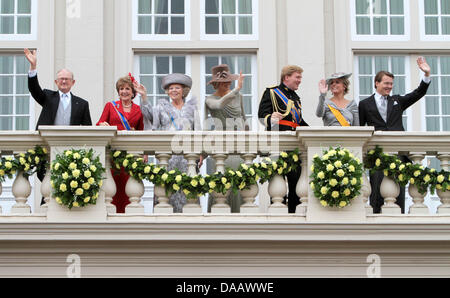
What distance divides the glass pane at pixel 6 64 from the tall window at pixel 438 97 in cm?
584

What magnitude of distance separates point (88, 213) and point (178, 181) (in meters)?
0.94

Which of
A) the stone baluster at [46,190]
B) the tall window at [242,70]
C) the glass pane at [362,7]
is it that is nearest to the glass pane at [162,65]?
the tall window at [242,70]

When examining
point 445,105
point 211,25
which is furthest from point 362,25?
point 211,25

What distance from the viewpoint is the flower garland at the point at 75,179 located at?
9578 millimetres

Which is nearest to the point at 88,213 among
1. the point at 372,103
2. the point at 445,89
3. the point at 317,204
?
the point at 317,204

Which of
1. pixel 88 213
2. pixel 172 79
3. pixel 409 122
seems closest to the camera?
pixel 88 213

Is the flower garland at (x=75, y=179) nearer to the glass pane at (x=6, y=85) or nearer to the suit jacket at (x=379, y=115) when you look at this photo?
the suit jacket at (x=379, y=115)

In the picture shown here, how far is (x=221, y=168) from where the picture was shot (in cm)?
999

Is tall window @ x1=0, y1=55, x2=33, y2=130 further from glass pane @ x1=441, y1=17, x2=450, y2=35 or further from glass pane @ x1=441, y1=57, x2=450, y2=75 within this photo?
glass pane @ x1=441, y1=17, x2=450, y2=35

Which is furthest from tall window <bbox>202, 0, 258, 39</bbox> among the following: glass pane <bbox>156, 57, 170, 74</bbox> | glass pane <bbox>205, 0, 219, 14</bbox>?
glass pane <bbox>156, 57, 170, 74</bbox>

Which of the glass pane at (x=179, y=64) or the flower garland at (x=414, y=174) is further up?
the glass pane at (x=179, y=64)

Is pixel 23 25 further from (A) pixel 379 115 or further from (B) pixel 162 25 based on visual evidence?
(A) pixel 379 115

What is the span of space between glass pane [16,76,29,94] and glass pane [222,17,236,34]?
9.38 ft

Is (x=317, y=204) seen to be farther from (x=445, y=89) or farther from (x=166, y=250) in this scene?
(x=445, y=89)
